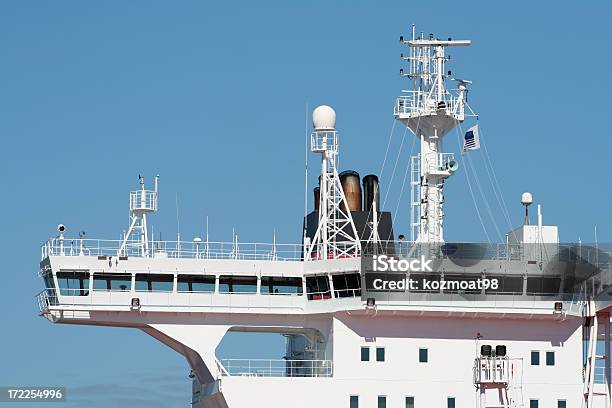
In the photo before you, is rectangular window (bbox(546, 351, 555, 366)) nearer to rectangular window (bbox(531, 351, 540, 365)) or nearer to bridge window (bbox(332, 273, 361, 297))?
rectangular window (bbox(531, 351, 540, 365))

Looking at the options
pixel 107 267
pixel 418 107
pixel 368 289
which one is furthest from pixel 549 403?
pixel 107 267

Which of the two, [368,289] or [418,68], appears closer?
[368,289]

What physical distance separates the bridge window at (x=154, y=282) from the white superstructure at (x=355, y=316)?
0.12 feet

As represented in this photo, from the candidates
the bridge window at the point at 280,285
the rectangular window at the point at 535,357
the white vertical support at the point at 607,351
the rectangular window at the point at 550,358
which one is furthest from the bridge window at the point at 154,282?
the white vertical support at the point at 607,351

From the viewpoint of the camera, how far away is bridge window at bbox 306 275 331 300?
67.1m

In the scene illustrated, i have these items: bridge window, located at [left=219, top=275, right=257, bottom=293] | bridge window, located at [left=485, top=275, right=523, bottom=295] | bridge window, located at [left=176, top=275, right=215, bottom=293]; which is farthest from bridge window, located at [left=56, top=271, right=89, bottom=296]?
bridge window, located at [left=485, top=275, right=523, bottom=295]

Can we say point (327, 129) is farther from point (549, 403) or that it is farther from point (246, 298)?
point (549, 403)

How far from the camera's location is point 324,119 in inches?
2744

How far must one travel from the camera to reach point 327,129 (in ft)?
228

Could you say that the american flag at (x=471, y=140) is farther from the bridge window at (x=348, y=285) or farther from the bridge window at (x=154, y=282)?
the bridge window at (x=154, y=282)

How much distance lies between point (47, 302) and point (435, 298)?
1427cm

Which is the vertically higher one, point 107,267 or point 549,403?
point 107,267

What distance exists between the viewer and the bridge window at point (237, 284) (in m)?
67.1

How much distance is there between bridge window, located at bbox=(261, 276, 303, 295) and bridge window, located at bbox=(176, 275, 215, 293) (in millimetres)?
1929
